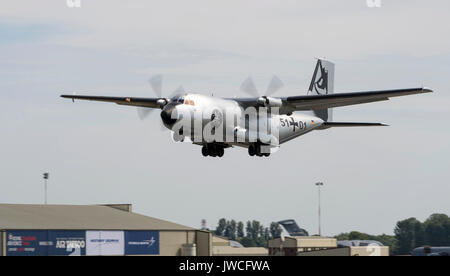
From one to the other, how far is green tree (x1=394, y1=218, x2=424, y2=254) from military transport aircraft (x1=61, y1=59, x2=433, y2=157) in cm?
5564

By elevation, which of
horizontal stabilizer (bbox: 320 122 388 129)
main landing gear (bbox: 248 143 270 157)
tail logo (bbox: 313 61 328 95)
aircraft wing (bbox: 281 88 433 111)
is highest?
tail logo (bbox: 313 61 328 95)

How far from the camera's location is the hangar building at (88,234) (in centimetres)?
6675

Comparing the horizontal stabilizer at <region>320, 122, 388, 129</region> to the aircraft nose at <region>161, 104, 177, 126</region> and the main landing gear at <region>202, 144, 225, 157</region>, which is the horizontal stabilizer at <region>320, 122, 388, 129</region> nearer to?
the main landing gear at <region>202, 144, 225, 157</region>

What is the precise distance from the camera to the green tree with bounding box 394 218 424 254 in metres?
105

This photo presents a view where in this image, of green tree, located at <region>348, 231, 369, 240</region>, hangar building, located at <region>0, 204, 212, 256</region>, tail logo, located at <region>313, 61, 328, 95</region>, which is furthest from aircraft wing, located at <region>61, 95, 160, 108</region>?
green tree, located at <region>348, 231, 369, 240</region>

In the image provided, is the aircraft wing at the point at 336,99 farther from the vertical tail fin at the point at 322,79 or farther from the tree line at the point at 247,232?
the tree line at the point at 247,232

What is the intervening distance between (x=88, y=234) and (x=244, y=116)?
2730cm

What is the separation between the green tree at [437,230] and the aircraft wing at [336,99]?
5411cm

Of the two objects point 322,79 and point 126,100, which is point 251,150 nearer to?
point 126,100

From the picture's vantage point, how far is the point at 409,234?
4306 inches
